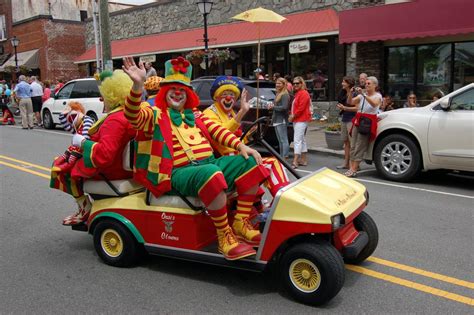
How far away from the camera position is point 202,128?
176 inches

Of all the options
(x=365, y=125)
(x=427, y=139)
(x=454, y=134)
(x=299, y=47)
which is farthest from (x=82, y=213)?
(x=299, y=47)

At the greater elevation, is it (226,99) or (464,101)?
(226,99)

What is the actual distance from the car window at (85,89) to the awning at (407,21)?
25.9 feet

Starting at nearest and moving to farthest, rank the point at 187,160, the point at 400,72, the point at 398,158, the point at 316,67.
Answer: the point at 187,160 < the point at 398,158 < the point at 400,72 < the point at 316,67

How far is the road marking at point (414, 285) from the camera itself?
148 inches

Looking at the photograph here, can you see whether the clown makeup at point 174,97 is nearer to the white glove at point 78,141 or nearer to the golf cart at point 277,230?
the golf cart at point 277,230

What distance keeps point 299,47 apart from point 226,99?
1303 cm

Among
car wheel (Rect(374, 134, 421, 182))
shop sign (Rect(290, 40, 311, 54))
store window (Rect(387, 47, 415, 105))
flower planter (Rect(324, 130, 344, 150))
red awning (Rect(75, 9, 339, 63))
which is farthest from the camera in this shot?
shop sign (Rect(290, 40, 311, 54))

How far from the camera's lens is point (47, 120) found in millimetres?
17062

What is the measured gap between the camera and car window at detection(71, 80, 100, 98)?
1541cm

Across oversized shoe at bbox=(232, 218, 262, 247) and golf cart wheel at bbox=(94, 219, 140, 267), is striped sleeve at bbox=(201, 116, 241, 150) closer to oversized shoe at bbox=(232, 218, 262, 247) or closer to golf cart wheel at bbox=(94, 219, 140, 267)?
oversized shoe at bbox=(232, 218, 262, 247)

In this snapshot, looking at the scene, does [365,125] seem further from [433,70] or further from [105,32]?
[105,32]

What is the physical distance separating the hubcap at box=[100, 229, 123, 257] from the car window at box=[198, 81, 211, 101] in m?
7.74

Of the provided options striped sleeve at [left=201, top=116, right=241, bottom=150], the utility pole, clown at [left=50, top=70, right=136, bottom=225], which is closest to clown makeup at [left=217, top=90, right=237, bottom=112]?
striped sleeve at [left=201, top=116, right=241, bottom=150]
